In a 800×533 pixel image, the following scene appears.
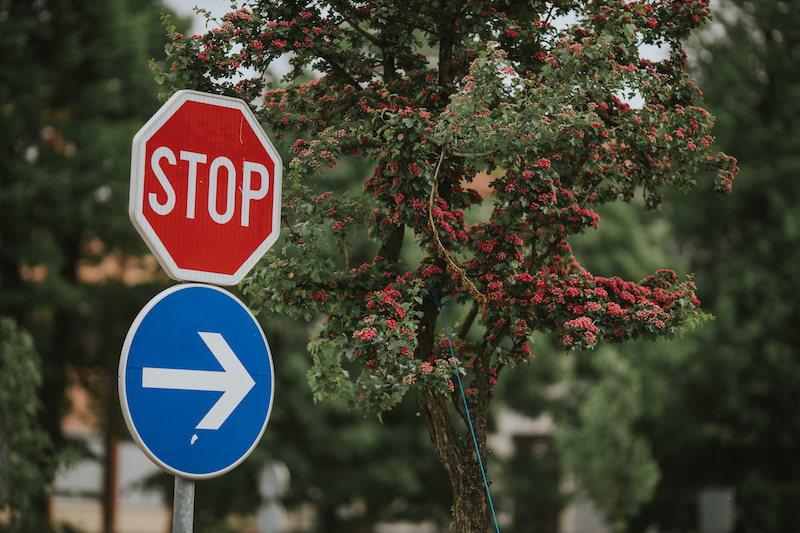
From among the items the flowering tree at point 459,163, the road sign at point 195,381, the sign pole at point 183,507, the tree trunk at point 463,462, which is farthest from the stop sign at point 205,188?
the tree trunk at point 463,462

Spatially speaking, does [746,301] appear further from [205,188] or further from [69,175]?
[205,188]

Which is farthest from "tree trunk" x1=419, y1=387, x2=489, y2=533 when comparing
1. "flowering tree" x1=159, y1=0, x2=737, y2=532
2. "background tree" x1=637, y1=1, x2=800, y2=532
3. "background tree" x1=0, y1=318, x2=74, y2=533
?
"background tree" x1=637, y1=1, x2=800, y2=532

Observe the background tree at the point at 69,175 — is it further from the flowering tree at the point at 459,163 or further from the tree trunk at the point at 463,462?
the tree trunk at the point at 463,462

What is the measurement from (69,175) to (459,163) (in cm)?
1373

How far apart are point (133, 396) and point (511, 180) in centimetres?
288

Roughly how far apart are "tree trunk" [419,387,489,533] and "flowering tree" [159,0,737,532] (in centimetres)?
1

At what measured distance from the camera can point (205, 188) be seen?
8.17 feet

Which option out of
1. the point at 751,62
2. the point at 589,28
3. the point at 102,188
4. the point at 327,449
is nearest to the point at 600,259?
Answer: the point at 751,62

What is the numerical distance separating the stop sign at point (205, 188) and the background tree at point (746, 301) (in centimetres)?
1835

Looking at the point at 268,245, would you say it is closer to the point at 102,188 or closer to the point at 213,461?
the point at 213,461

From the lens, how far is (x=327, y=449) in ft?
55.6

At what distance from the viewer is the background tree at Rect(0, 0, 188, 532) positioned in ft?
52.5

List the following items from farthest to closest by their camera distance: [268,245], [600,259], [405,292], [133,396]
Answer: [600,259]
[405,292]
[268,245]
[133,396]

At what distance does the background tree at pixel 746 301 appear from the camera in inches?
744
